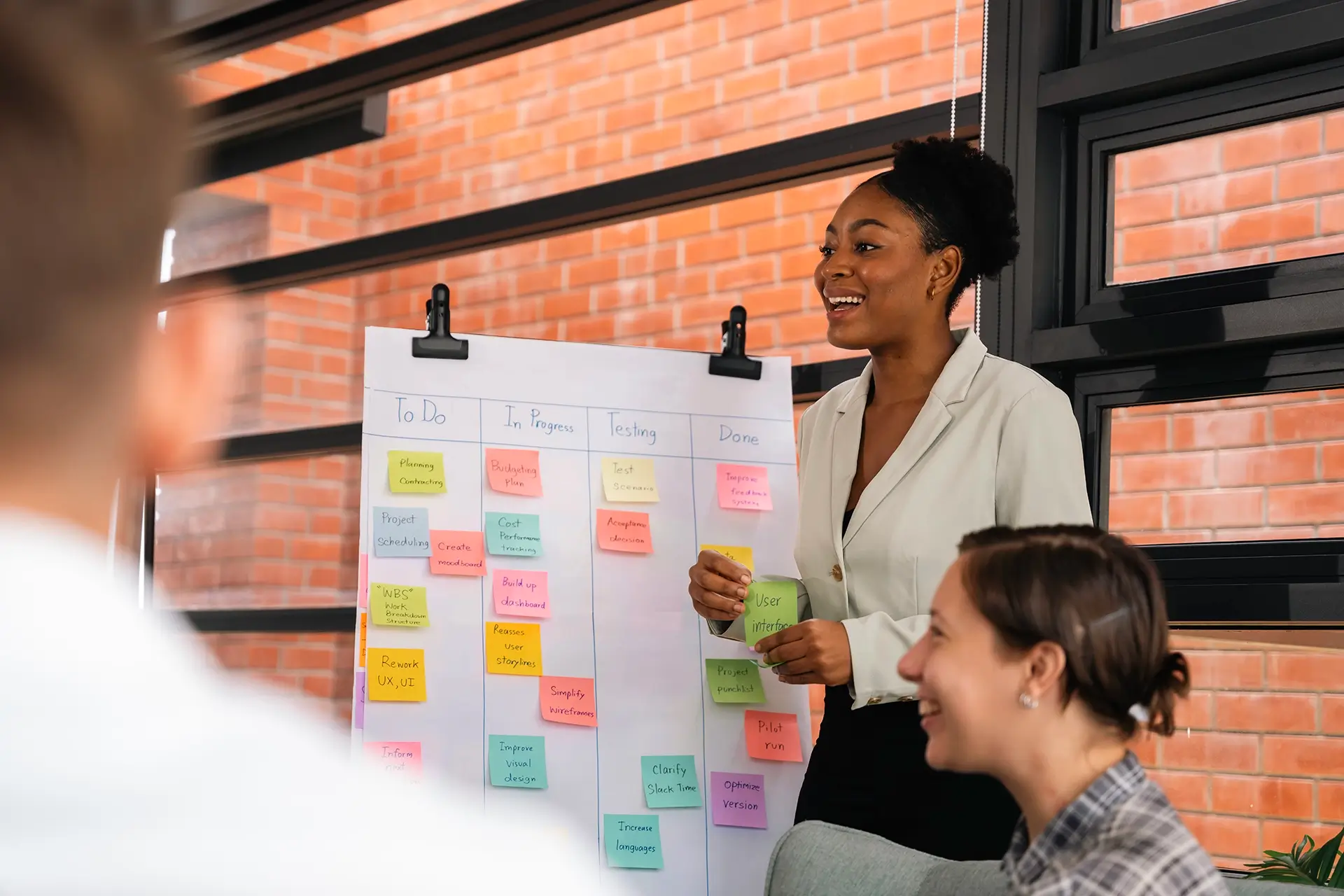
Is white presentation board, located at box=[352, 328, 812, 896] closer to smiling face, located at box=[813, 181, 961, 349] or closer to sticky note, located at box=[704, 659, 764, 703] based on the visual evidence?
sticky note, located at box=[704, 659, 764, 703]

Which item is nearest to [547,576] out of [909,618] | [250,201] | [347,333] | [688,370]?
[688,370]

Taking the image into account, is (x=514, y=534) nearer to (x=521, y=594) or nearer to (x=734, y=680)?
(x=521, y=594)

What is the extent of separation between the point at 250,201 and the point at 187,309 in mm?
4222

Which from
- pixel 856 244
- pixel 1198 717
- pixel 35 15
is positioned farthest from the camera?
pixel 1198 717

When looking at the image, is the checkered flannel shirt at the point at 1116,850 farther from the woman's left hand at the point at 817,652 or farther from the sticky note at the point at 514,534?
the sticky note at the point at 514,534

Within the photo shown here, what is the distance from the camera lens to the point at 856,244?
2.13m

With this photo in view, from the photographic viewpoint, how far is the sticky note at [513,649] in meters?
2.34

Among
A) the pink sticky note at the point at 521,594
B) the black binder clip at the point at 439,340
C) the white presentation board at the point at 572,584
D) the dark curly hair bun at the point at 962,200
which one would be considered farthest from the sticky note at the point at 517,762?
the dark curly hair bun at the point at 962,200

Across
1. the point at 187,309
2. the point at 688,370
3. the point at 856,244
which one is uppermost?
the point at 856,244

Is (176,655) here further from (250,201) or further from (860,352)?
(250,201)

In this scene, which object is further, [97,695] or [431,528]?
A: [431,528]

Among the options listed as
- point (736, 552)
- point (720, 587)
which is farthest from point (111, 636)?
point (736, 552)

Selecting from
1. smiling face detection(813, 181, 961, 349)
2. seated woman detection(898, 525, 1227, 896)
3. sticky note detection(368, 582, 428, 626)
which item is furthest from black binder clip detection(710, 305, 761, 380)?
seated woman detection(898, 525, 1227, 896)

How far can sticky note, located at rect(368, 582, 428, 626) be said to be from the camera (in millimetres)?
2281
